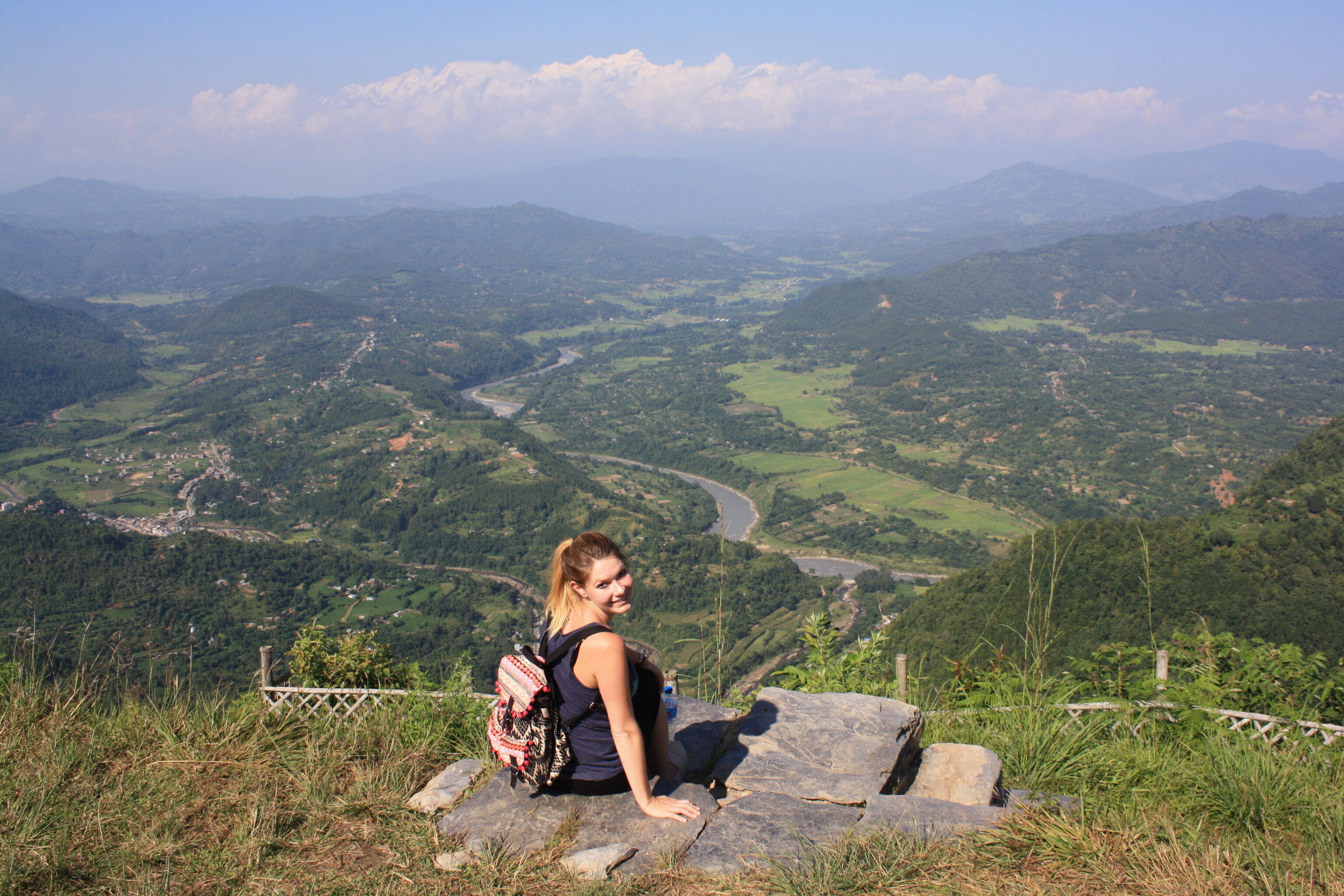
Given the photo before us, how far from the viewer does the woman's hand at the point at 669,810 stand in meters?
3.60

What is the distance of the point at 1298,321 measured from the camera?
114312mm

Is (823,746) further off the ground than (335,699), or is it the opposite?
(823,746)

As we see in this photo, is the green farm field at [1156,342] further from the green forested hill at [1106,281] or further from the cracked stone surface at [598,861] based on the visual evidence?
the cracked stone surface at [598,861]

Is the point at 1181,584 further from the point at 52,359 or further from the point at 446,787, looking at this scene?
the point at 52,359

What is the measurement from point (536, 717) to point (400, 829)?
88 cm

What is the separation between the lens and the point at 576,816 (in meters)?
3.64

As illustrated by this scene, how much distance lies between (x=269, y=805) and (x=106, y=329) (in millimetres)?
141050

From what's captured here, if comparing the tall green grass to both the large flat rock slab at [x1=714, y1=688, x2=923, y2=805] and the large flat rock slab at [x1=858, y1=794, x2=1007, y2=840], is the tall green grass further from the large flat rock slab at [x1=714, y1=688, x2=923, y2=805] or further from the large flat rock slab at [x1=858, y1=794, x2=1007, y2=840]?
the large flat rock slab at [x1=858, y1=794, x2=1007, y2=840]

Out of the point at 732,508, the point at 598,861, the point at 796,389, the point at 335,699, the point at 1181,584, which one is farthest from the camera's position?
the point at 796,389

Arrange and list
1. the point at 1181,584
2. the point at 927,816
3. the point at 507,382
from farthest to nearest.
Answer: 1. the point at 507,382
2. the point at 1181,584
3. the point at 927,816

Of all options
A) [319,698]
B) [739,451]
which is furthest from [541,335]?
A: [319,698]

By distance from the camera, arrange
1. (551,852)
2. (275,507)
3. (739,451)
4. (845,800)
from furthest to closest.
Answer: (739,451), (275,507), (845,800), (551,852)

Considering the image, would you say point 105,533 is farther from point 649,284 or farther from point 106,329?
point 649,284

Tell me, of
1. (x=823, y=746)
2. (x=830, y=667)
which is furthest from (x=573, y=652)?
(x=830, y=667)
